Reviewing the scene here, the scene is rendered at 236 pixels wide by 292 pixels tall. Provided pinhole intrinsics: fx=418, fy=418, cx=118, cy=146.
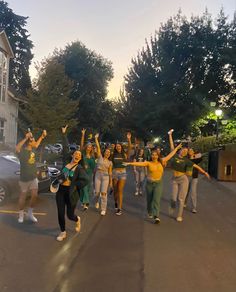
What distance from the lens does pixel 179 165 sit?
9.15 meters

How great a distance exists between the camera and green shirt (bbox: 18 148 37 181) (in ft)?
26.2

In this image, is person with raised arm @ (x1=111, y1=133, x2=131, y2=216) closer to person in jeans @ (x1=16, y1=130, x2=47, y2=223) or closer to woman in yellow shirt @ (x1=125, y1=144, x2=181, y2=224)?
woman in yellow shirt @ (x1=125, y1=144, x2=181, y2=224)

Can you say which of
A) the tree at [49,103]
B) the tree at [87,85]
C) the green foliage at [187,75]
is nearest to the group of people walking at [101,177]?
the tree at [49,103]

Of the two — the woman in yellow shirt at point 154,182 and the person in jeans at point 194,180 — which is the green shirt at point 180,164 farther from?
Answer: the person in jeans at point 194,180

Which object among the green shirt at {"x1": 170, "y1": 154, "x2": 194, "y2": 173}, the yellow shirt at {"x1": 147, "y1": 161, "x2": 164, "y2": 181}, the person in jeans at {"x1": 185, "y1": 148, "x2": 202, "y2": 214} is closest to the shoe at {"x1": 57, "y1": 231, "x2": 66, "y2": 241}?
the yellow shirt at {"x1": 147, "y1": 161, "x2": 164, "y2": 181}

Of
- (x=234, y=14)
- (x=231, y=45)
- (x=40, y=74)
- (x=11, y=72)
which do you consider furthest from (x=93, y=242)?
(x=11, y=72)

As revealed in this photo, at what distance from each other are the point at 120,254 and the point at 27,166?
9.22 ft

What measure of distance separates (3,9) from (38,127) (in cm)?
2660

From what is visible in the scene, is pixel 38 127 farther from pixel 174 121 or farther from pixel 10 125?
pixel 174 121

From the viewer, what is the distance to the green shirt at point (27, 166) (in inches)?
314

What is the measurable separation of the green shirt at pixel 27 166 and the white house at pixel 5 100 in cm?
2018

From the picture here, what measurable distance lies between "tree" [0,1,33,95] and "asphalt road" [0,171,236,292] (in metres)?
39.4

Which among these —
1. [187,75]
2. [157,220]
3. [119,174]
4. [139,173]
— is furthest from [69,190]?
[187,75]

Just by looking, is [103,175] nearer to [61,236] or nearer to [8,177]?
[8,177]
